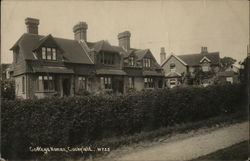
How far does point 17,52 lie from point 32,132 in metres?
16.1

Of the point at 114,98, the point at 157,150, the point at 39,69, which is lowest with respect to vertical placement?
the point at 157,150

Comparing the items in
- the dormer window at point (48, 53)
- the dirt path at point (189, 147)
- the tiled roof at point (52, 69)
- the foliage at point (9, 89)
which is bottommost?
the dirt path at point (189, 147)

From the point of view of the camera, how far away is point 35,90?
21.3 meters

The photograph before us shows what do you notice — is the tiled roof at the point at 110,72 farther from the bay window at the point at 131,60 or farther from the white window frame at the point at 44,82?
the white window frame at the point at 44,82

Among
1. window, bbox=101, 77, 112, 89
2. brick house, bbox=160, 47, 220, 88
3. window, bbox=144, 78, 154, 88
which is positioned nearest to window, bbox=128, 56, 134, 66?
window, bbox=144, 78, 154, 88

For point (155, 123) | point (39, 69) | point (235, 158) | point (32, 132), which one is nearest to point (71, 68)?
point (39, 69)

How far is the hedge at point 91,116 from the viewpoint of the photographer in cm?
871

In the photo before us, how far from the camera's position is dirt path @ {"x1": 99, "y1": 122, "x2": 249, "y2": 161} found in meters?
8.83

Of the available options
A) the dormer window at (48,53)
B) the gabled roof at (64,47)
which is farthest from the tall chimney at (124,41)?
the dormer window at (48,53)

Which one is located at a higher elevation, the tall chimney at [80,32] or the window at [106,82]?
the tall chimney at [80,32]

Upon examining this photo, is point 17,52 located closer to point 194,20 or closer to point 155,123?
point 155,123

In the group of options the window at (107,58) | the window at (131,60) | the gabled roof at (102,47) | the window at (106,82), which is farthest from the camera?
the window at (131,60)

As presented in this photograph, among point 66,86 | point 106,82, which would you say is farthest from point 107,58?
point 66,86

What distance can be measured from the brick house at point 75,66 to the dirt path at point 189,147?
46.6 ft
